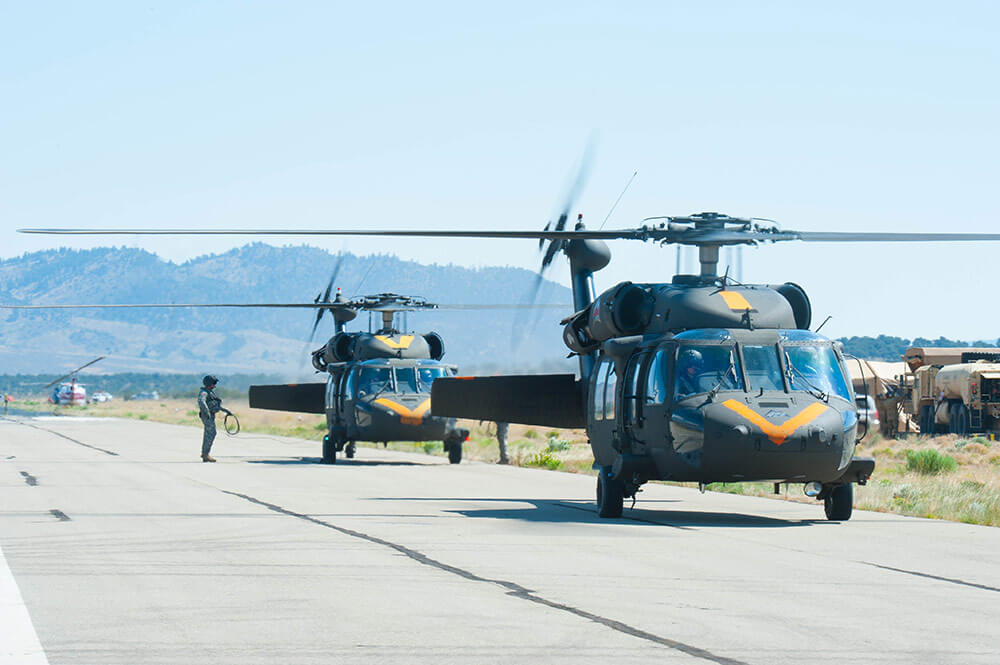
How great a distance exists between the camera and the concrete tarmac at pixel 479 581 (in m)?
7.83

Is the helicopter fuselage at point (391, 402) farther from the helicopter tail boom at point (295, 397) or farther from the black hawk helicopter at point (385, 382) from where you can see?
the helicopter tail boom at point (295, 397)

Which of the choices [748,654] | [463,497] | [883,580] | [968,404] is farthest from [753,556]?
[968,404]

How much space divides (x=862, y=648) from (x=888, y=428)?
49156 millimetres

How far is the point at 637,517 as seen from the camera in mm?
16719

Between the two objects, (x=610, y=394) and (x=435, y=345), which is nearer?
(x=610, y=394)

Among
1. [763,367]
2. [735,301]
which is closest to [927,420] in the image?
[735,301]

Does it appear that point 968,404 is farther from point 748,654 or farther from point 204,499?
point 748,654

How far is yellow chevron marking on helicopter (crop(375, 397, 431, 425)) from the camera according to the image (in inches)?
1141

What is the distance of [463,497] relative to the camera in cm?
2014

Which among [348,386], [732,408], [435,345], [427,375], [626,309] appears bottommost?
[732,408]

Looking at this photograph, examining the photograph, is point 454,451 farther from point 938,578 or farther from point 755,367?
point 938,578

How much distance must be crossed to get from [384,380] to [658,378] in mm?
14560

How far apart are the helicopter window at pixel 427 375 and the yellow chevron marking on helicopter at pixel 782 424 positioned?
15.2 m

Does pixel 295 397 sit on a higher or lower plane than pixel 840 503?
higher
